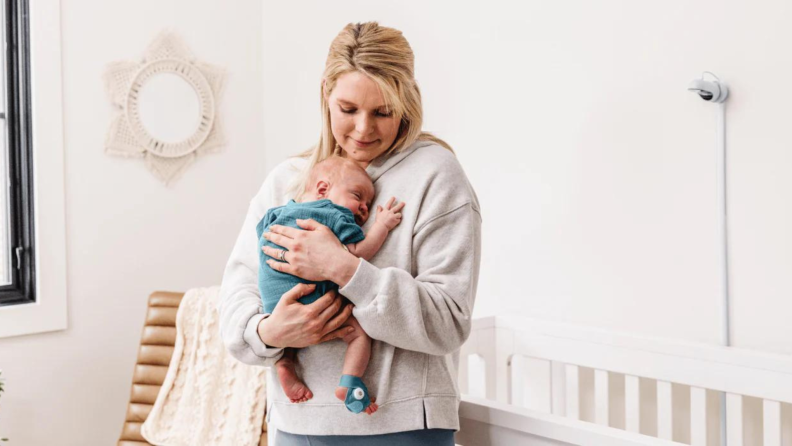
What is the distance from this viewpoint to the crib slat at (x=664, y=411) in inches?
70.5

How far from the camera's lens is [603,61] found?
78.0 inches

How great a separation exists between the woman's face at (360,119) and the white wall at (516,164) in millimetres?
989

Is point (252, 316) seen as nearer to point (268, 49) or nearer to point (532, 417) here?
point (532, 417)

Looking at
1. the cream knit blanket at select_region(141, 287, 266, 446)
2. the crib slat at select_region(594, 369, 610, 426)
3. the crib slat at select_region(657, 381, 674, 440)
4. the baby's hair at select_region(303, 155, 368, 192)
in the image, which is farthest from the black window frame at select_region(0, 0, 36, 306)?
the crib slat at select_region(657, 381, 674, 440)

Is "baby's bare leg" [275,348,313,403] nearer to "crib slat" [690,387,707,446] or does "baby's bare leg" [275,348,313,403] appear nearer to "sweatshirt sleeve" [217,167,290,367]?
"sweatshirt sleeve" [217,167,290,367]

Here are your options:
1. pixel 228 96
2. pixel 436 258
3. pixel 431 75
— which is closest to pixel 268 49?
pixel 228 96

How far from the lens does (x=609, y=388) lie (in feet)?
6.66

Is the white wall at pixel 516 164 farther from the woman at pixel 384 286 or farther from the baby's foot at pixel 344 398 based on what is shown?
the baby's foot at pixel 344 398

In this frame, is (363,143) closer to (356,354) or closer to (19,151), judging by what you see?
(356,354)

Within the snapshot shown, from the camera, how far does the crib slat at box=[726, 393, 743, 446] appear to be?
1.69 metres

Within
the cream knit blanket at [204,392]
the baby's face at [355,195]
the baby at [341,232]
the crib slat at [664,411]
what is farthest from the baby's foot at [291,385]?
the crib slat at [664,411]

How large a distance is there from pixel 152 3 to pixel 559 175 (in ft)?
5.12

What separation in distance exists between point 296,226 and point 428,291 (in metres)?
0.24

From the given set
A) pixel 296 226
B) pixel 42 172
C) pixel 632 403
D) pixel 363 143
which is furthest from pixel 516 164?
pixel 42 172
